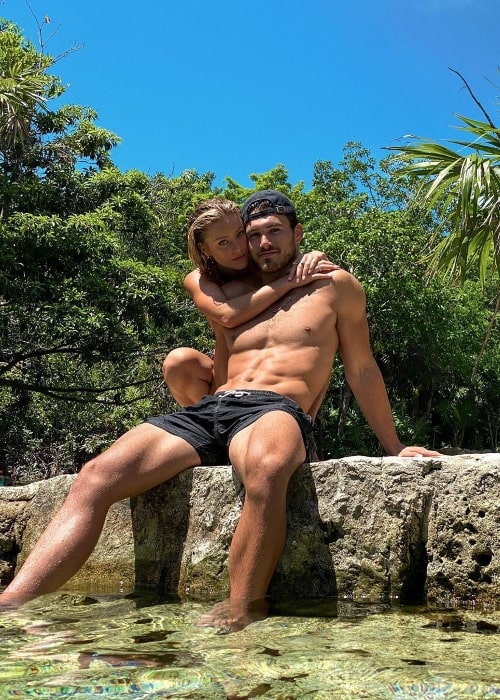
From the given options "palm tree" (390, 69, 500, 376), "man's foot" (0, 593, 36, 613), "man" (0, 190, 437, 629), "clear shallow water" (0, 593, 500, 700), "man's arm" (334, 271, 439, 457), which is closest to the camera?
"clear shallow water" (0, 593, 500, 700)

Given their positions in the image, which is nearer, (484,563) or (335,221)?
(484,563)

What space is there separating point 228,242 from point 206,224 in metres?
0.13

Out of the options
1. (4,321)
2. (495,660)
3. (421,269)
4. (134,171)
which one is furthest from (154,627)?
(421,269)

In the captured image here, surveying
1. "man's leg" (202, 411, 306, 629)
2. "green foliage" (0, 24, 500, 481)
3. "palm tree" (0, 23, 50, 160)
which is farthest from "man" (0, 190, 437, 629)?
"palm tree" (0, 23, 50, 160)

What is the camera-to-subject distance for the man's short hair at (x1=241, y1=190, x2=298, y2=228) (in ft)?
11.5

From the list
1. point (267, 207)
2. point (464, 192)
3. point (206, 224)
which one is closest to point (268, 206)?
point (267, 207)

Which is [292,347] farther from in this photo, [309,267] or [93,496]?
[93,496]

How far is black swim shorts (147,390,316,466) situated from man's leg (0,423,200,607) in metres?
0.05

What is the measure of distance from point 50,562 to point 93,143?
12.0 meters

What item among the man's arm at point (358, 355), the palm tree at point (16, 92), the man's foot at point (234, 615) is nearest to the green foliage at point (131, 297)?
the palm tree at point (16, 92)

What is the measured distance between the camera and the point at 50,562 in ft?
8.61

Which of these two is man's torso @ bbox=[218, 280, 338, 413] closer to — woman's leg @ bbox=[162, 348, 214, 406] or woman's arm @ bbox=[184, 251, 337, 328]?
woman's arm @ bbox=[184, 251, 337, 328]

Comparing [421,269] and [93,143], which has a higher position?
[93,143]

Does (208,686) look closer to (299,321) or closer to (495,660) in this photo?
(495,660)
